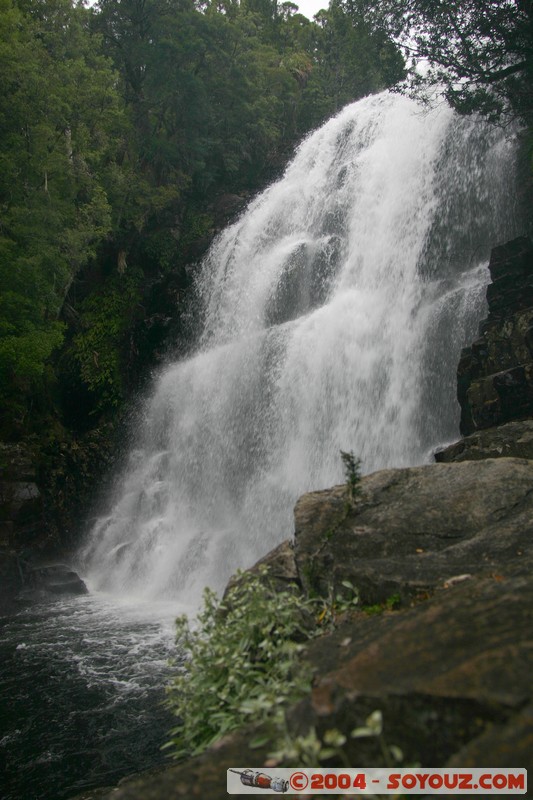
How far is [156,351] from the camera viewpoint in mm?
→ 24281

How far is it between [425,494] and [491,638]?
3.30 meters

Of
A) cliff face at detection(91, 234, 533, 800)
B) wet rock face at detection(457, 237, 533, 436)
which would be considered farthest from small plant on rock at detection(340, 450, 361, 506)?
wet rock face at detection(457, 237, 533, 436)

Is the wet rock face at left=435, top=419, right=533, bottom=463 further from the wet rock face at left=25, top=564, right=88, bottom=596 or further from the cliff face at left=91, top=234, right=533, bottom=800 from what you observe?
the wet rock face at left=25, top=564, right=88, bottom=596

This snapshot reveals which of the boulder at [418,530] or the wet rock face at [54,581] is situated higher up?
the wet rock face at [54,581]

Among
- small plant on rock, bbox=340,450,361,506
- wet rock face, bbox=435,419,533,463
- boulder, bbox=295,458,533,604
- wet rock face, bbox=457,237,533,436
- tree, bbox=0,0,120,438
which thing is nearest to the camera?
boulder, bbox=295,458,533,604

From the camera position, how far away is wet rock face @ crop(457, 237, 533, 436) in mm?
11289

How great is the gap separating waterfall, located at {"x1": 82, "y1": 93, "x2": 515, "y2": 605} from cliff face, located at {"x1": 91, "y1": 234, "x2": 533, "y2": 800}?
753 cm

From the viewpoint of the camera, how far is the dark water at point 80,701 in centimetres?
700

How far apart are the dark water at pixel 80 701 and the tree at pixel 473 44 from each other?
14553 millimetres

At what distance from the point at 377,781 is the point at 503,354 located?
1104 cm

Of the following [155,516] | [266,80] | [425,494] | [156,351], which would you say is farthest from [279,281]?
[266,80]

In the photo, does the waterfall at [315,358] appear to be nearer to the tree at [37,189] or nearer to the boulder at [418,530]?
the tree at [37,189]

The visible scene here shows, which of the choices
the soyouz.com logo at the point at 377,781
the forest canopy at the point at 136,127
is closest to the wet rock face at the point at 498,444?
the soyouz.com logo at the point at 377,781

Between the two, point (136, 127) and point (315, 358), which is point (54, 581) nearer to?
point (315, 358)
